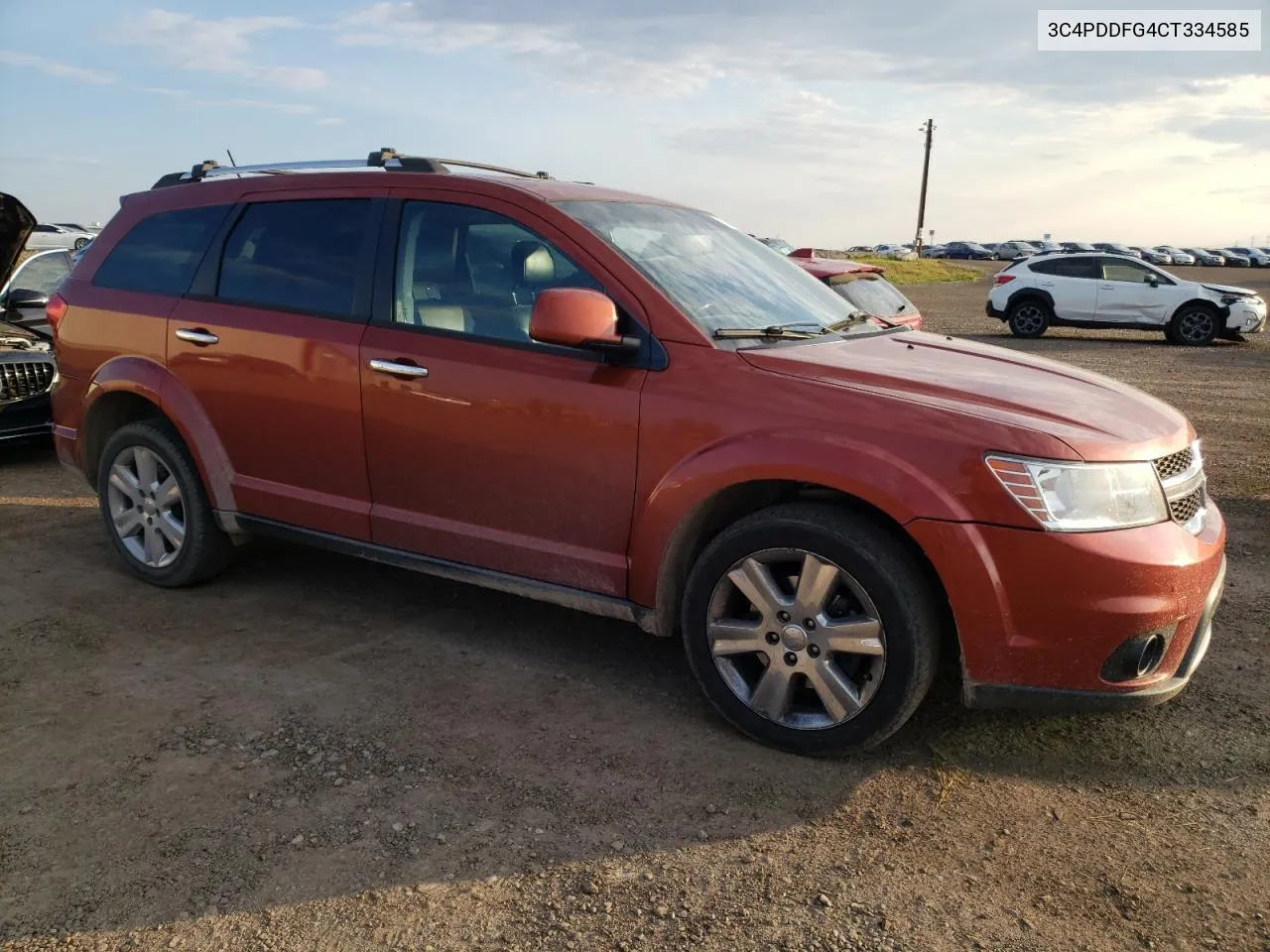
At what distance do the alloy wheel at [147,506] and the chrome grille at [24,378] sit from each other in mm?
2959

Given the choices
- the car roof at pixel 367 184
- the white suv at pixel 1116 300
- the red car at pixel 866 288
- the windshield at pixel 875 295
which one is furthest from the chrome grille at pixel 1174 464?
the white suv at pixel 1116 300

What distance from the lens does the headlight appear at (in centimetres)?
302

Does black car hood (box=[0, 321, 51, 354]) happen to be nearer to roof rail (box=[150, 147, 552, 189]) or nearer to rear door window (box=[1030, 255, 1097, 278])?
roof rail (box=[150, 147, 552, 189])

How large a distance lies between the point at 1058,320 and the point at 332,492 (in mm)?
18239

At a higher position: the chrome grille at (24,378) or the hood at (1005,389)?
the hood at (1005,389)

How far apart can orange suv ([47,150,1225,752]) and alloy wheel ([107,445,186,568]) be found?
1cm

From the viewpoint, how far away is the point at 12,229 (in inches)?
259

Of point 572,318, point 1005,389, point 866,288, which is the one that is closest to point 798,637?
point 1005,389

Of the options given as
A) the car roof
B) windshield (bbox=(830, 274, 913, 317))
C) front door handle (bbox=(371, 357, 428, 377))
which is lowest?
front door handle (bbox=(371, 357, 428, 377))

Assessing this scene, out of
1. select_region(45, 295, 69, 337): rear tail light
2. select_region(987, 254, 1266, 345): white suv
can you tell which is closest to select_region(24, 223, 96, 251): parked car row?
select_region(45, 295, 69, 337): rear tail light

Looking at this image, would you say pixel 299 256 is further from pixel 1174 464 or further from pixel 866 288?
pixel 866 288

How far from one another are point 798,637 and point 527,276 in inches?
64.4

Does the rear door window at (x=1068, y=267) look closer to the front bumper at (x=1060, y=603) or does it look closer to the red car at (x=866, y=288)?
the red car at (x=866, y=288)

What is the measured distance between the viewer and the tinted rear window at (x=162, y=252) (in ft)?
15.7
